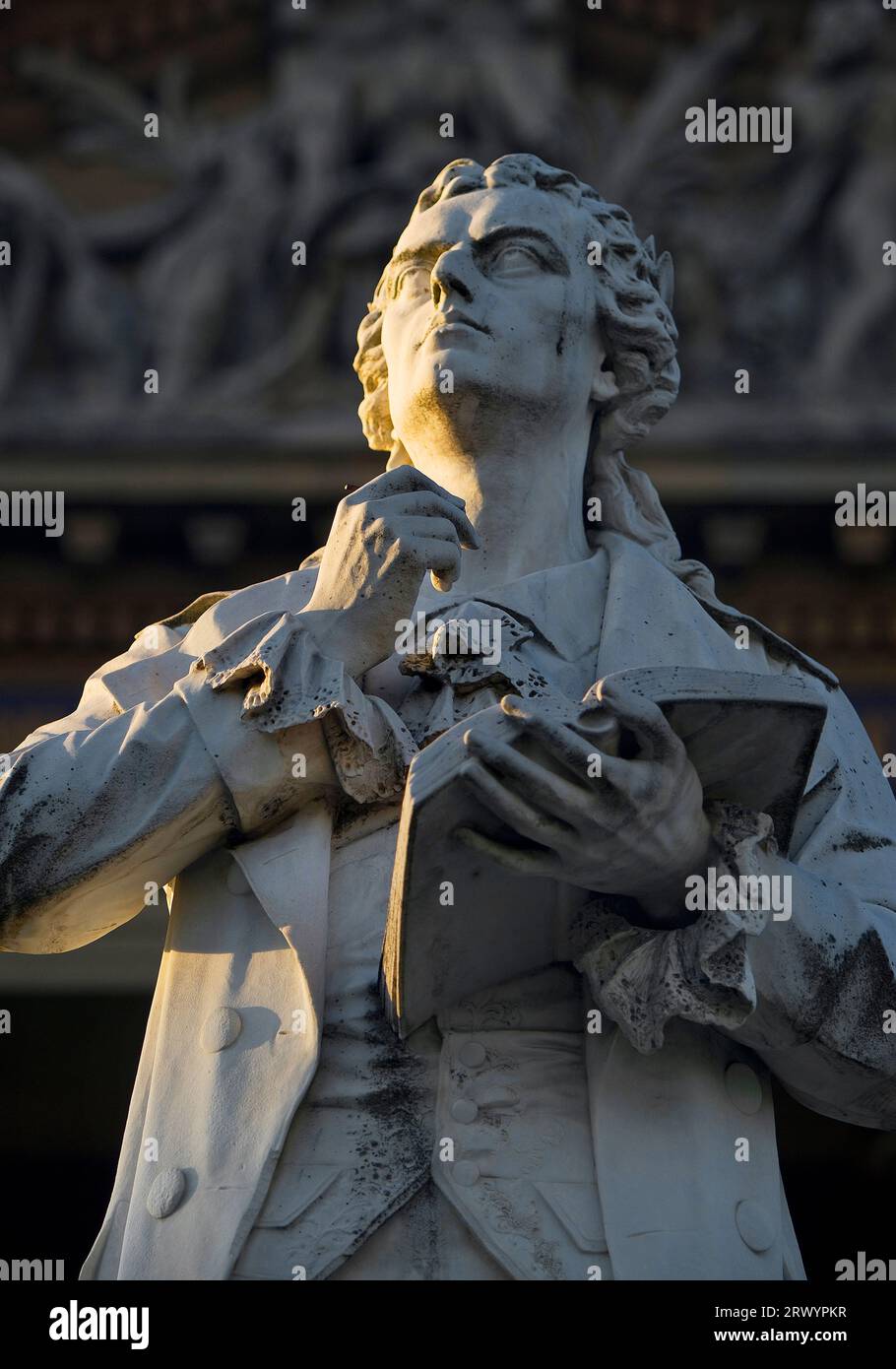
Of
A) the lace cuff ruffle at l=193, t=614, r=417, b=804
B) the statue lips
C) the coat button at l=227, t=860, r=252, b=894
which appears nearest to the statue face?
the statue lips

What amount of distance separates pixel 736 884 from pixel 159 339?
30.6 feet

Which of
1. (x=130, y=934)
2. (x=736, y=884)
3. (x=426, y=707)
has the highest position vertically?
(x=130, y=934)

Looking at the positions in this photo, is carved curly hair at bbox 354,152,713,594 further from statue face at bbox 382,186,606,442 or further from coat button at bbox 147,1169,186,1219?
coat button at bbox 147,1169,186,1219

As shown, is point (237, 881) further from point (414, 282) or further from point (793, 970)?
point (414, 282)

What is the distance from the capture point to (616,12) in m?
13.8

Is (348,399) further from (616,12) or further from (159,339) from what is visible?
(616,12)

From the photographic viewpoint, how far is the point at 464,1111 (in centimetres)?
416

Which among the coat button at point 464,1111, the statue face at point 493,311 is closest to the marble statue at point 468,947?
the coat button at point 464,1111

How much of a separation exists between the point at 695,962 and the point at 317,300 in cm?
913

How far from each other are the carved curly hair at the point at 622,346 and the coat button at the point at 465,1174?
1.14 meters

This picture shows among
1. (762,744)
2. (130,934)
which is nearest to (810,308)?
(130,934)

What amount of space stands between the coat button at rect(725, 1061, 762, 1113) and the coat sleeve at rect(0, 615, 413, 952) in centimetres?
54

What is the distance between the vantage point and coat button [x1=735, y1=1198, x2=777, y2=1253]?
13.7 ft

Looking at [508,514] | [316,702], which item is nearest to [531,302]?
[508,514]
